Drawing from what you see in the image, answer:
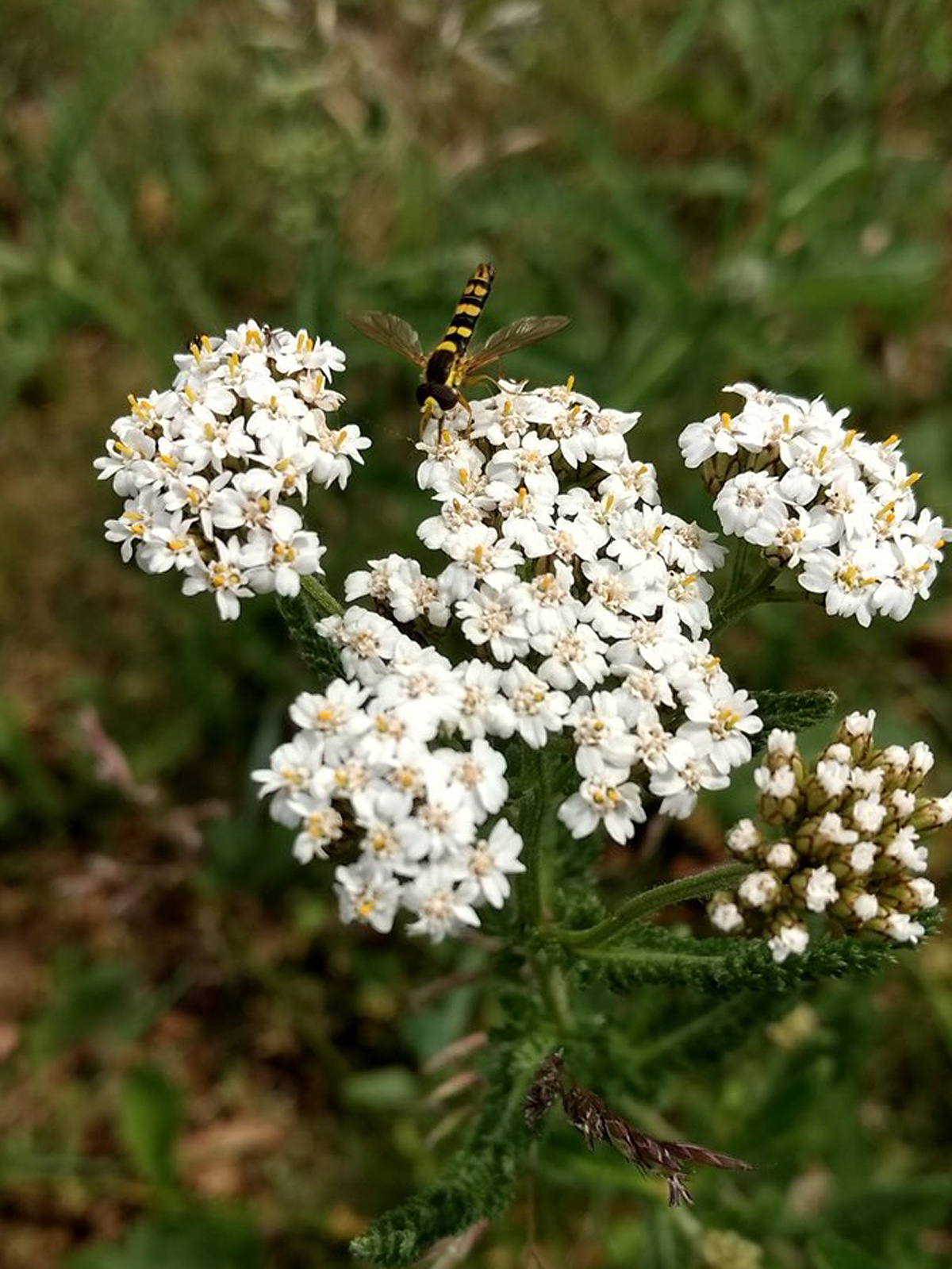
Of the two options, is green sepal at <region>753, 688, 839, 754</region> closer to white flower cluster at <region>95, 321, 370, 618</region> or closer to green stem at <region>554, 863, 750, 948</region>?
green stem at <region>554, 863, 750, 948</region>

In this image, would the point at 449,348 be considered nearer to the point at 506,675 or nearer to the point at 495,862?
the point at 506,675

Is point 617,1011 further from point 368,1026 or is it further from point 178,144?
point 178,144

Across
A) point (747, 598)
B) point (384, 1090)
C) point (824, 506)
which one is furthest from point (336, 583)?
point (824, 506)

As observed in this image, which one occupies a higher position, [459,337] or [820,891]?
[459,337]

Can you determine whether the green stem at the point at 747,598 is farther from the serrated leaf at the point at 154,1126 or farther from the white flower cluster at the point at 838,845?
the serrated leaf at the point at 154,1126

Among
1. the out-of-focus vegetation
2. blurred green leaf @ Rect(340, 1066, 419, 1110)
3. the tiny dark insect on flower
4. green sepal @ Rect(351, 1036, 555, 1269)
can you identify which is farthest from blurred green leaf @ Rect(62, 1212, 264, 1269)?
the tiny dark insect on flower
